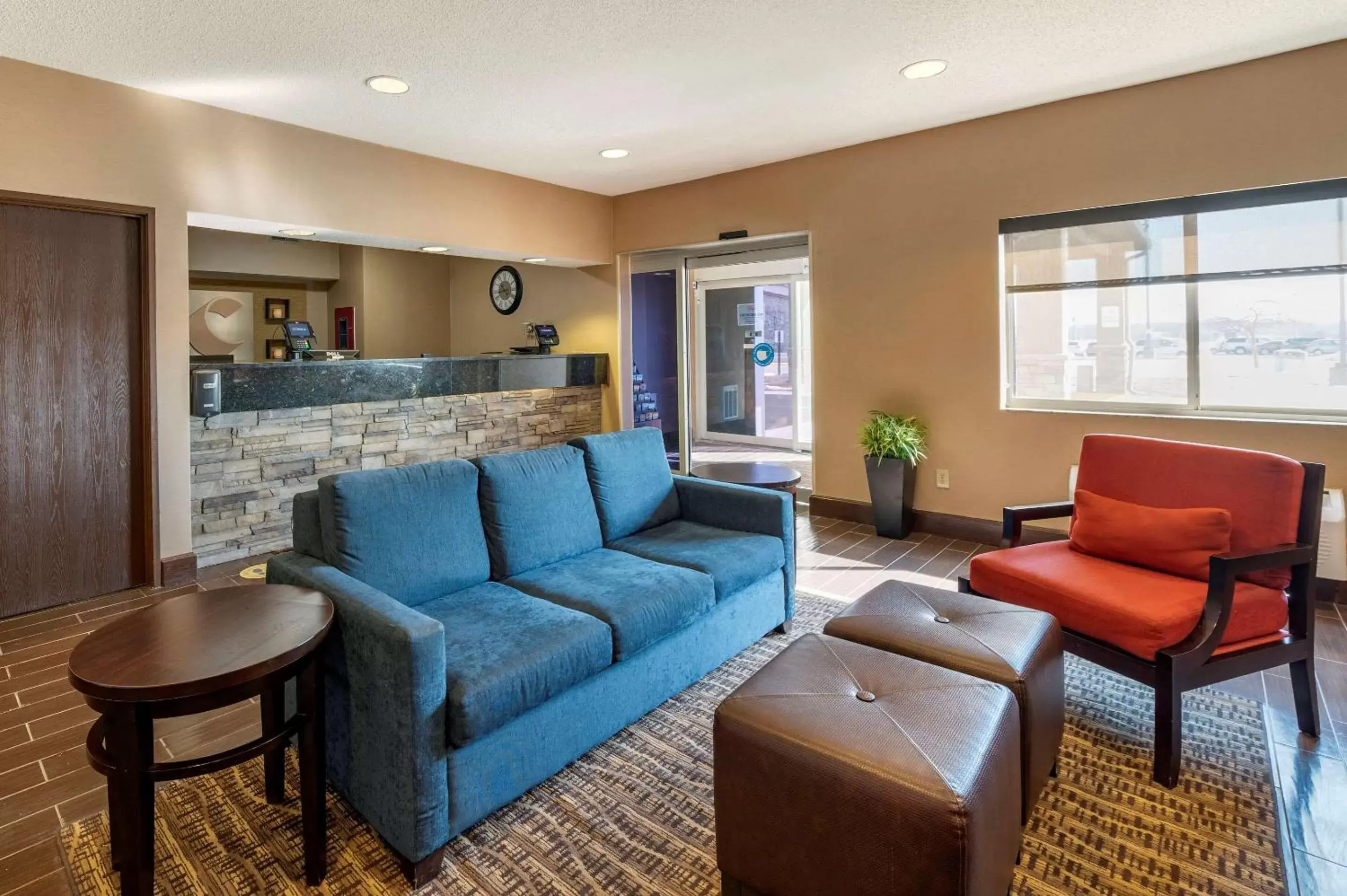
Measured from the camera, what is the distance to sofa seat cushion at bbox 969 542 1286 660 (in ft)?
7.22

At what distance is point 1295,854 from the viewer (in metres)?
1.80

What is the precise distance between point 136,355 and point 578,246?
3.50m

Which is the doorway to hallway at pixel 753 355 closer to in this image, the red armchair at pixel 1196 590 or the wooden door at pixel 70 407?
the red armchair at pixel 1196 590

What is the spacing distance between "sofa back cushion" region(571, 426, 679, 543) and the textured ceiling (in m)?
1.86

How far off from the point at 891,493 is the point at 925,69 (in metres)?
2.55

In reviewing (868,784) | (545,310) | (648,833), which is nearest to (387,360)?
(545,310)

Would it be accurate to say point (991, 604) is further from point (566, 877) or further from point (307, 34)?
point (307, 34)

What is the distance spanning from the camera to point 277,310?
8.17 metres

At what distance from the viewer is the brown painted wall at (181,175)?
11.4ft

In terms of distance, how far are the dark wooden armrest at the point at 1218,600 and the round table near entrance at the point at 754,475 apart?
5.47ft

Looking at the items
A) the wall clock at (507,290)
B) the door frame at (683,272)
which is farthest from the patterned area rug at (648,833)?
the wall clock at (507,290)

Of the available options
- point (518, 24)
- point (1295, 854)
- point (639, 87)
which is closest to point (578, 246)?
point (639, 87)

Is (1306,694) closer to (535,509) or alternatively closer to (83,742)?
(535,509)

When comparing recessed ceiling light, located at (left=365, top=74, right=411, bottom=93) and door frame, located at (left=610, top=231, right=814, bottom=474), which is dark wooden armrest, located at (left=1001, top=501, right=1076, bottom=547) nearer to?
door frame, located at (left=610, top=231, right=814, bottom=474)
